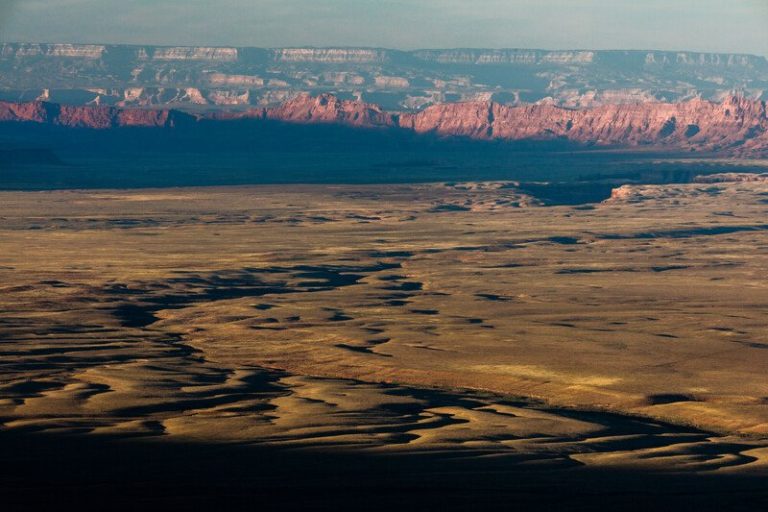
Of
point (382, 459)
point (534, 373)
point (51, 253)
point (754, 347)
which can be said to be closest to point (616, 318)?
point (754, 347)

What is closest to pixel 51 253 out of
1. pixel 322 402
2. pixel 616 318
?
pixel 616 318

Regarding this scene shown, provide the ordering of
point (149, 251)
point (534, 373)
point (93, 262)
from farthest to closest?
point (149, 251), point (93, 262), point (534, 373)

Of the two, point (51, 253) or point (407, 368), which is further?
point (51, 253)

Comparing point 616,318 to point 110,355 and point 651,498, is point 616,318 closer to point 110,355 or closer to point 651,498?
point 110,355

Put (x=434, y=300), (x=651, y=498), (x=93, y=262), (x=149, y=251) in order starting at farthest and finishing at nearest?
(x=149, y=251) < (x=93, y=262) < (x=434, y=300) < (x=651, y=498)

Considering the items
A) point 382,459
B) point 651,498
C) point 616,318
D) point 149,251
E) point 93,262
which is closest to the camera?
point 651,498

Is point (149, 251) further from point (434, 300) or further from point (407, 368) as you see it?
point (407, 368)
